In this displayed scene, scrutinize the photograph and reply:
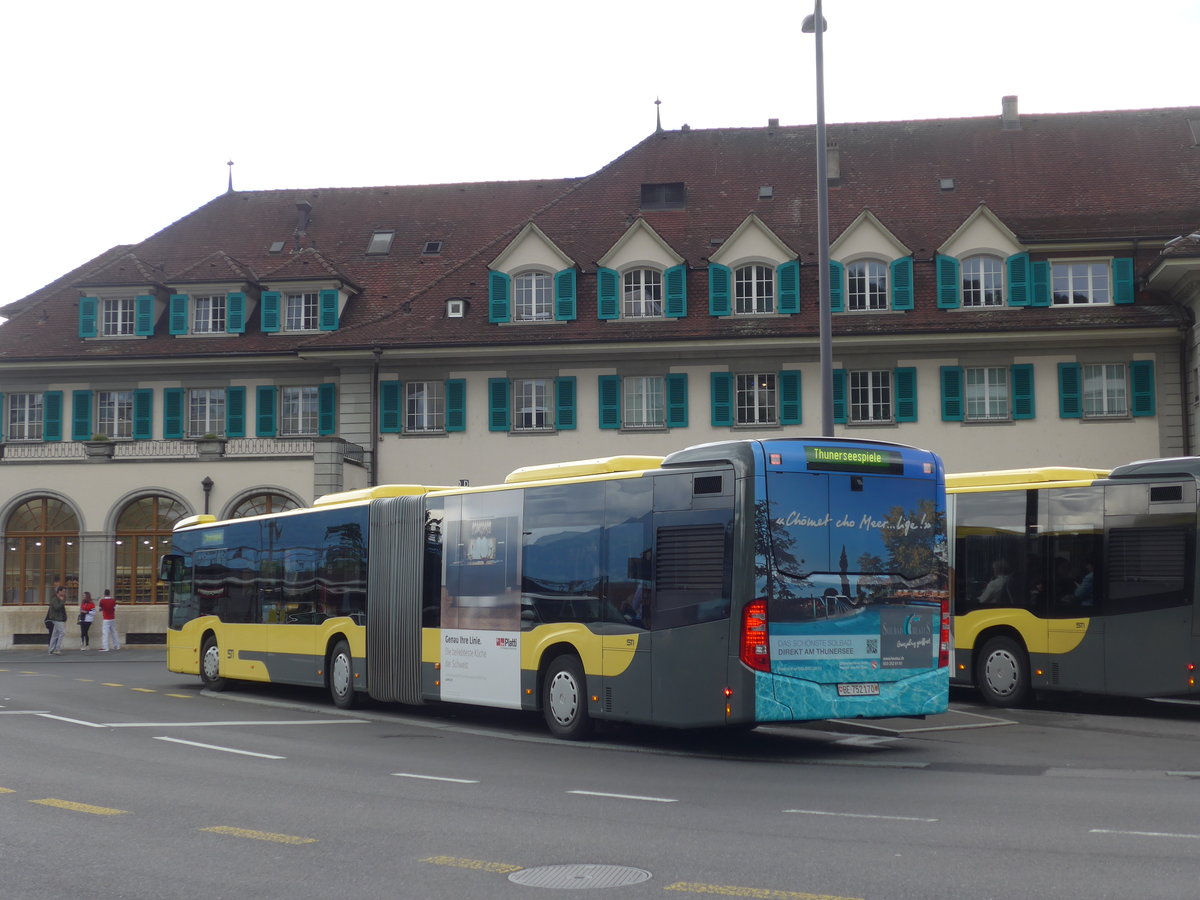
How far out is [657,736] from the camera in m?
17.0

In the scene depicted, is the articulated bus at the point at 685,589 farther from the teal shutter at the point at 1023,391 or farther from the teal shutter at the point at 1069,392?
the teal shutter at the point at 1069,392

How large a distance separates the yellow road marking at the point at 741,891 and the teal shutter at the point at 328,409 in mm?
34909

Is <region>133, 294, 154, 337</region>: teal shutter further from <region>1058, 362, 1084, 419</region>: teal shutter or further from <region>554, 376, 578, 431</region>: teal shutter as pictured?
<region>1058, 362, 1084, 419</region>: teal shutter

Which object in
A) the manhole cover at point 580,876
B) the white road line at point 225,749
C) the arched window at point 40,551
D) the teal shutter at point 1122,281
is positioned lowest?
the white road line at point 225,749

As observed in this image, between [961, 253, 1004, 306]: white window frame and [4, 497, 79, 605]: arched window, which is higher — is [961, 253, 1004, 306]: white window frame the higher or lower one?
the higher one

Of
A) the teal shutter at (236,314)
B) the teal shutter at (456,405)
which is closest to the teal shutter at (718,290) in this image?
the teal shutter at (456,405)

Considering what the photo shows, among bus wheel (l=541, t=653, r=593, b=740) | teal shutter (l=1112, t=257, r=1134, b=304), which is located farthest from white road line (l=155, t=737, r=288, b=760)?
teal shutter (l=1112, t=257, r=1134, b=304)

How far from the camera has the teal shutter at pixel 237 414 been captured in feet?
140

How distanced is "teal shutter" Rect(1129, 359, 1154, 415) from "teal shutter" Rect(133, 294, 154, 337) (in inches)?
1105

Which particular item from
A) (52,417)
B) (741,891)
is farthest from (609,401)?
(741,891)

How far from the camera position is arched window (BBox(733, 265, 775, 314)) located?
39.1 m

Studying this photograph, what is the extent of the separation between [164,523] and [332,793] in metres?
31.0

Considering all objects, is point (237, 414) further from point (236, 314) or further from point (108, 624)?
point (108, 624)

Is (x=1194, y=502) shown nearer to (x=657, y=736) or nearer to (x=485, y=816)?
(x=657, y=736)
